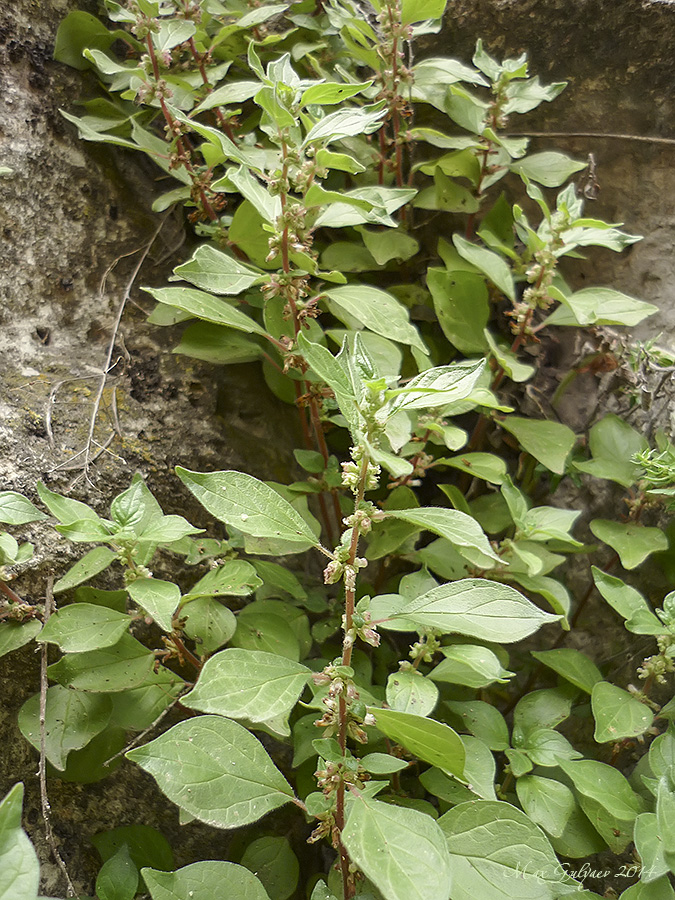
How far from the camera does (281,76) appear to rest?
1209mm

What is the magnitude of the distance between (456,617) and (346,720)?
241 mm

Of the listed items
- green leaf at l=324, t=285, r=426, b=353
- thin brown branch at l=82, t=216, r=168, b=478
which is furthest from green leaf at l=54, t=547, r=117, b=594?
green leaf at l=324, t=285, r=426, b=353

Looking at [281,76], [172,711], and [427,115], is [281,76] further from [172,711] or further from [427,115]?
[172,711]

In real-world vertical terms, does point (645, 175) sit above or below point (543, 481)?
above

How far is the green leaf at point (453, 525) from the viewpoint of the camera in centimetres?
99

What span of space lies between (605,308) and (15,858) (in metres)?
1.66

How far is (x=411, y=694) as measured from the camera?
3.71 ft

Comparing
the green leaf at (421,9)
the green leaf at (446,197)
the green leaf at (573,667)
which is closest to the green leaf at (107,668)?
the green leaf at (573,667)

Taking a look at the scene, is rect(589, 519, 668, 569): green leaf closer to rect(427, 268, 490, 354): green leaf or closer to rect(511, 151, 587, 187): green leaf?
rect(427, 268, 490, 354): green leaf

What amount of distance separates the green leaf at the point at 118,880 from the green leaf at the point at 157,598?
1.77 feet

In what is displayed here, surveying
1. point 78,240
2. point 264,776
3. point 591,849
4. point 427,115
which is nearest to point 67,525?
point 264,776

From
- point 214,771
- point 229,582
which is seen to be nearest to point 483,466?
point 229,582

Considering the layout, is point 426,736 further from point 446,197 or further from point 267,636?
point 446,197

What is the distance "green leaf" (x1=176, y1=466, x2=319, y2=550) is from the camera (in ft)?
3.14
